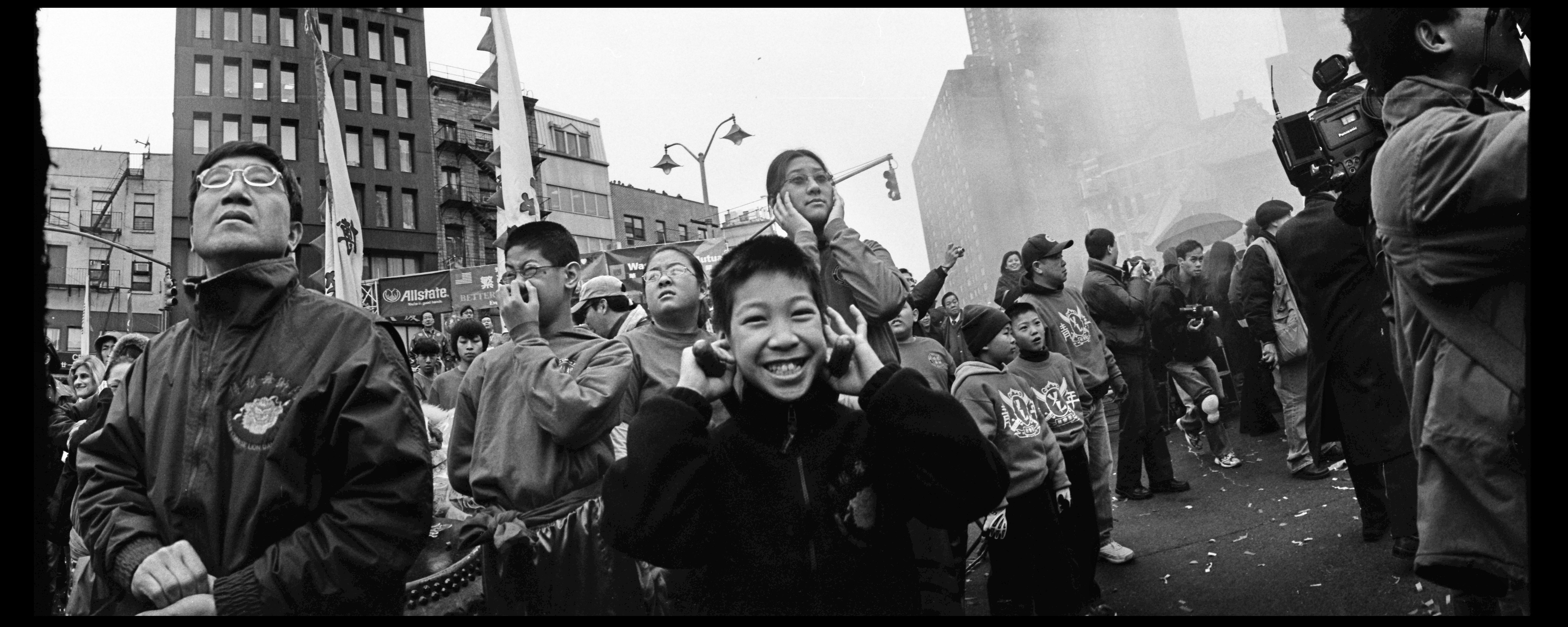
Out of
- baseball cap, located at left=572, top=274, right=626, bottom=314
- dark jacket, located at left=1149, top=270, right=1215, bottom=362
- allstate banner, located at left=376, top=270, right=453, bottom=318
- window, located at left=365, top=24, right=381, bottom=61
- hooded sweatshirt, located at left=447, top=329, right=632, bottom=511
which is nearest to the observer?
hooded sweatshirt, located at left=447, top=329, right=632, bottom=511

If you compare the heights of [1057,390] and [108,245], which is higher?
[108,245]

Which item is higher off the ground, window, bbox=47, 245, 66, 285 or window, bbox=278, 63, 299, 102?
window, bbox=278, 63, 299, 102

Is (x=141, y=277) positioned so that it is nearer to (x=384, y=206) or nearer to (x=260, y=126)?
(x=260, y=126)

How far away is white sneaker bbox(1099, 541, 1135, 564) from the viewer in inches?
219

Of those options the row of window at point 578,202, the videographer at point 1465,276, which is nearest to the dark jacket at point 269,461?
the videographer at point 1465,276

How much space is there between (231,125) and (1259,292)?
143 ft

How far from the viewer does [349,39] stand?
43.5m

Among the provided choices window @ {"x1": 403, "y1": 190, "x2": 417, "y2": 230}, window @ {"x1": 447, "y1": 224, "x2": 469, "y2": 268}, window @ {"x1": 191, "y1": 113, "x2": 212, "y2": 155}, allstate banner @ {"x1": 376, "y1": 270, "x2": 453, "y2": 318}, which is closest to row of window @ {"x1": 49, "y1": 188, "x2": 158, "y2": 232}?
window @ {"x1": 191, "y1": 113, "x2": 212, "y2": 155}

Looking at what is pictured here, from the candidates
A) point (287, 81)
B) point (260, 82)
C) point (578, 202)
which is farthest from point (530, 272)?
point (578, 202)

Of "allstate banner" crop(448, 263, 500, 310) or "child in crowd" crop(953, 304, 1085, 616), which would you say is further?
"allstate banner" crop(448, 263, 500, 310)

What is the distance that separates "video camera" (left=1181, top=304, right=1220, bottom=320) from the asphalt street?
5.05 feet

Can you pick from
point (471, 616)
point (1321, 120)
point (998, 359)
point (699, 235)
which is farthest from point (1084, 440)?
point (699, 235)

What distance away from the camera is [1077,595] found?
14.0ft

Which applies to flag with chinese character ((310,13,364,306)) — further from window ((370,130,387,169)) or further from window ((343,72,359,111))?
window ((343,72,359,111))
